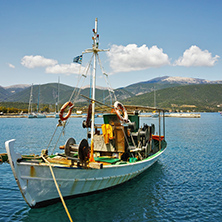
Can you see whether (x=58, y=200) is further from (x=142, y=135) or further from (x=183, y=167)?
(x=183, y=167)

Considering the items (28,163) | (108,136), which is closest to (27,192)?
(28,163)

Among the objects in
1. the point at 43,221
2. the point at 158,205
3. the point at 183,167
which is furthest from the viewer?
the point at 183,167

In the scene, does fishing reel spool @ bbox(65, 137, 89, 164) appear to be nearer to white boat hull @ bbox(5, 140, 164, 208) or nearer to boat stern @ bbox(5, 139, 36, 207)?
white boat hull @ bbox(5, 140, 164, 208)

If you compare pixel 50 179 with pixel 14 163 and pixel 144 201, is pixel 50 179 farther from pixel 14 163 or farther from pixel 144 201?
pixel 144 201

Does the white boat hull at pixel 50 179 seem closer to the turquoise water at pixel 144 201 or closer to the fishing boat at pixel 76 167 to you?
the fishing boat at pixel 76 167

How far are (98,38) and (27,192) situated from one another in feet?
32.3

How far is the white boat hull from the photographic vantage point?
8.69 m

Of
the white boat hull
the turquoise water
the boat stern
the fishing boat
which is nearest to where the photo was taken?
the boat stern

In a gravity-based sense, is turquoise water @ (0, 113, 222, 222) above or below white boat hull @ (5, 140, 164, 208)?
below

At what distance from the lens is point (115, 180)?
12.4m

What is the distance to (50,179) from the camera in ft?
30.6

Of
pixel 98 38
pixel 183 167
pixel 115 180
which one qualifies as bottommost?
pixel 183 167

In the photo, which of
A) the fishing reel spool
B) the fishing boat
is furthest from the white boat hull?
the fishing reel spool

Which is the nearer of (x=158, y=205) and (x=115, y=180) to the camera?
(x=158, y=205)
